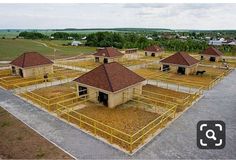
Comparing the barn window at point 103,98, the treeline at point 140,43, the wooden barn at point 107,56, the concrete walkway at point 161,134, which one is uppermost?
the treeline at point 140,43

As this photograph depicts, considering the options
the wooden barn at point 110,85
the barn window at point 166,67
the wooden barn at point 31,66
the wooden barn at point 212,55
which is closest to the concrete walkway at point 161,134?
the wooden barn at point 110,85

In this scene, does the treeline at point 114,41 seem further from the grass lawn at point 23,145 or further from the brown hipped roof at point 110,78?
the grass lawn at point 23,145

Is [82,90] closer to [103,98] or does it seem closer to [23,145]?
[103,98]

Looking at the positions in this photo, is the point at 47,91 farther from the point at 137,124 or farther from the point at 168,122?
the point at 168,122

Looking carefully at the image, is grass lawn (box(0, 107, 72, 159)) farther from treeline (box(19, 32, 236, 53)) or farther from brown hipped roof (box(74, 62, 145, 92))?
treeline (box(19, 32, 236, 53))

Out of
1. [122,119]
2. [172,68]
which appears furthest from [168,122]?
[172,68]

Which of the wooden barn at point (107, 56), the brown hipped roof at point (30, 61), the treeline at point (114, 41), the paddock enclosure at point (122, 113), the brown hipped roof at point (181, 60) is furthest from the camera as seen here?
the treeline at point (114, 41)
